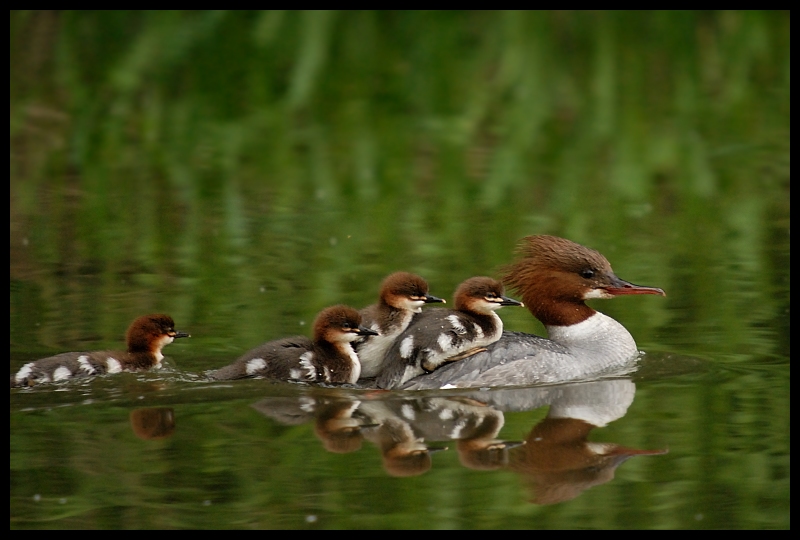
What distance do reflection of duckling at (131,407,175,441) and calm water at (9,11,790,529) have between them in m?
0.02

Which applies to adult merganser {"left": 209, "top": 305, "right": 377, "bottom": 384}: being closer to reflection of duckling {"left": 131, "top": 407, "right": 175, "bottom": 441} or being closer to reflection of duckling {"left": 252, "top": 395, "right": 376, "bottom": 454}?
reflection of duckling {"left": 252, "top": 395, "right": 376, "bottom": 454}

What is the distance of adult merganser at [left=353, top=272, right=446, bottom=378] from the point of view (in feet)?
20.9

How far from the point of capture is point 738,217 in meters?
8.89

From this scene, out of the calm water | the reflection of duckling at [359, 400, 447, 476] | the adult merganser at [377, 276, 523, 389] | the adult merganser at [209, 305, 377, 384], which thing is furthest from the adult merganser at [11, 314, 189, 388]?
the reflection of duckling at [359, 400, 447, 476]

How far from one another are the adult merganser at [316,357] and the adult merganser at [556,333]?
347 millimetres

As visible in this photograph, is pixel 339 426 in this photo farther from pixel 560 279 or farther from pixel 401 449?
pixel 560 279

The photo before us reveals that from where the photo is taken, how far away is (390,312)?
6445 mm

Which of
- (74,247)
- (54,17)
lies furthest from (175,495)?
(54,17)

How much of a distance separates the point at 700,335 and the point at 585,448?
72.7 inches

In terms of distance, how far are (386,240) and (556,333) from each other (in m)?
1.97

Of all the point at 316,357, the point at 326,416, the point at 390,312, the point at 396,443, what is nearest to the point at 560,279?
the point at 390,312

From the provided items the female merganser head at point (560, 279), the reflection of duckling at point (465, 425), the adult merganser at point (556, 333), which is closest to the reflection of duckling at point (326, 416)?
the reflection of duckling at point (465, 425)

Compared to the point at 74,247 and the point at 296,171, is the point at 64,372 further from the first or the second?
the point at 296,171

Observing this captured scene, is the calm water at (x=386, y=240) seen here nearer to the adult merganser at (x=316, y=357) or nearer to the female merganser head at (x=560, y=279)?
the adult merganser at (x=316, y=357)
